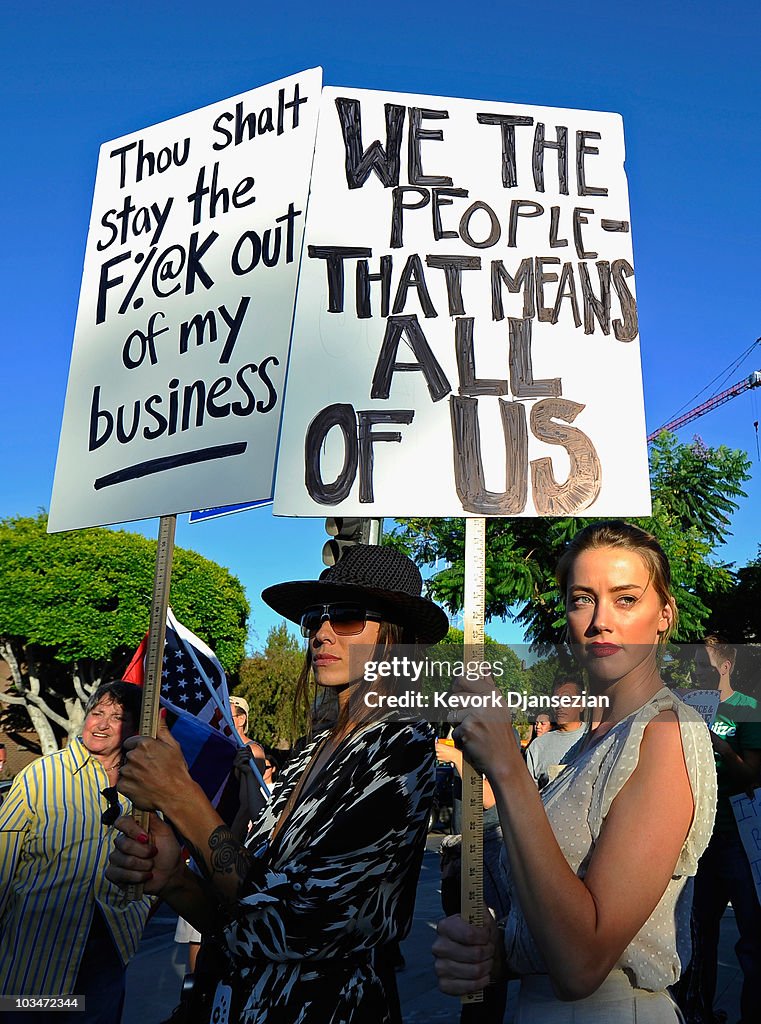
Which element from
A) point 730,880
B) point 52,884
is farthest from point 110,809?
point 730,880

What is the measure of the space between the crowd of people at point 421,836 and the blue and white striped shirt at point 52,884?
4 cm

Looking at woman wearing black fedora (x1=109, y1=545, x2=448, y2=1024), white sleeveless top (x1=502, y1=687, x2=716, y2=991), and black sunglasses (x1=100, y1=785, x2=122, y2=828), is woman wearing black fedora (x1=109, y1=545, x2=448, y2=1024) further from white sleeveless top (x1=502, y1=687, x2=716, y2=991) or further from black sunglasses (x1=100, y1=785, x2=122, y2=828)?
black sunglasses (x1=100, y1=785, x2=122, y2=828)

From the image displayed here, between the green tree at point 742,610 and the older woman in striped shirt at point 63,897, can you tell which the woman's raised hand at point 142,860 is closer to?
the older woman in striped shirt at point 63,897

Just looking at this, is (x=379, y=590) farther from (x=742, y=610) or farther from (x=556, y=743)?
(x=742, y=610)

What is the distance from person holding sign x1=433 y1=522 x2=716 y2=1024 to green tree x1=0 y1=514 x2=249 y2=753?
102 ft

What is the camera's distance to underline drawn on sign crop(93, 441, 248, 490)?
2648 mm

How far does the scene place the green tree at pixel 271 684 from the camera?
120 feet

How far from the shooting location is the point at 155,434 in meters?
2.82

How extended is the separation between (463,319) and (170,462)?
98 cm

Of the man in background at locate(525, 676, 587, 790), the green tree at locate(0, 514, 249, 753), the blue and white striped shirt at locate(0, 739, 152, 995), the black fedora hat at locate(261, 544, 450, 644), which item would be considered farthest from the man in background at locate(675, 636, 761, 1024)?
the green tree at locate(0, 514, 249, 753)

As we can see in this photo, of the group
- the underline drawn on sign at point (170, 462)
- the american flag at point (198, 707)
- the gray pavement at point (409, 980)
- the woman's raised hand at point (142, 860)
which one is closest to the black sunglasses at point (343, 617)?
the underline drawn on sign at point (170, 462)

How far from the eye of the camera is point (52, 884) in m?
3.44

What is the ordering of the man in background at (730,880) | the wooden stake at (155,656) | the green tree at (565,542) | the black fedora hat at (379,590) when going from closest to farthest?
the wooden stake at (155,656), the black fedora hat at (379,590), the man in background at (730,880), the green tree at (565,542)

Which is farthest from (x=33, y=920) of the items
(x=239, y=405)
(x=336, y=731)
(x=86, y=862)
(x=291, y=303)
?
(x=291, y=303)
